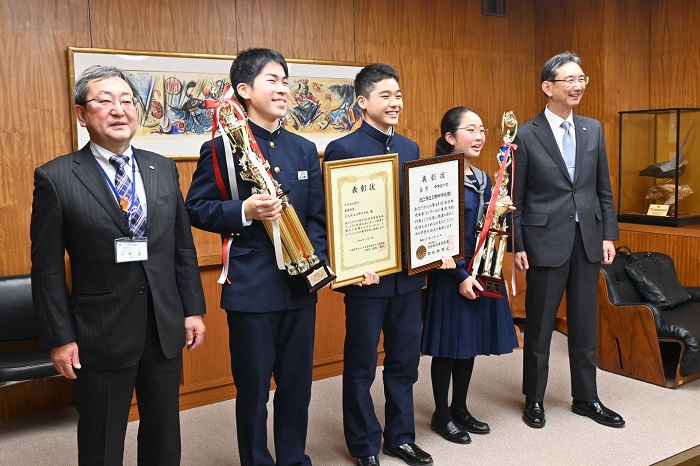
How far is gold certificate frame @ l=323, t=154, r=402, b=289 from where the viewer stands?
2.73 metres

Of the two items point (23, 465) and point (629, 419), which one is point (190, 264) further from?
point (629, 419)

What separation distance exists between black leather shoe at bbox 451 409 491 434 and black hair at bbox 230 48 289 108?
1.85m

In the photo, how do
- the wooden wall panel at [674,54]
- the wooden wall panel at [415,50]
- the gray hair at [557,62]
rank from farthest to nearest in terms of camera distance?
the wooden wall panel at [674,54], the wooden wall panel at [415,50], the gray hair at [557,62]

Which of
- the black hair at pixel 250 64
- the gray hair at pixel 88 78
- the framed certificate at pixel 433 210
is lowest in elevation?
the framed certificate at pixel 433 210

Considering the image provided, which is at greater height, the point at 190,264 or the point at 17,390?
the point at 190,264

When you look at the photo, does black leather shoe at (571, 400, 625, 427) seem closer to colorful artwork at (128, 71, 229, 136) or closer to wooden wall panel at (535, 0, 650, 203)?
wooden wall panel at (535, 0, 650, 203)

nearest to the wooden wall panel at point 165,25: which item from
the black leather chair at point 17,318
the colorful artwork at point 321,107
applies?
the colorful artwork at point 321,107

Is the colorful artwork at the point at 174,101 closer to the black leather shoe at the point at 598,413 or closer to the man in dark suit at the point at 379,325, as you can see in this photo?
the man in dark suit at the point at 379,325

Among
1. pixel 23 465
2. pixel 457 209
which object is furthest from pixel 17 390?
pixel 457 209

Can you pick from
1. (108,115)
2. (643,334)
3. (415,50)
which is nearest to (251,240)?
(108,115)

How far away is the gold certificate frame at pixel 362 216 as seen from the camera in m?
2.73

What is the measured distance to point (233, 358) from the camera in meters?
Answer: 2.65

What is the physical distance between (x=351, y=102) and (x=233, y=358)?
2592mm

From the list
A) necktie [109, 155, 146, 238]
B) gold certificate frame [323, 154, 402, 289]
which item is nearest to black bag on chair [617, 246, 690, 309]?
gold certificate frame [323, 154, 402, 289]
